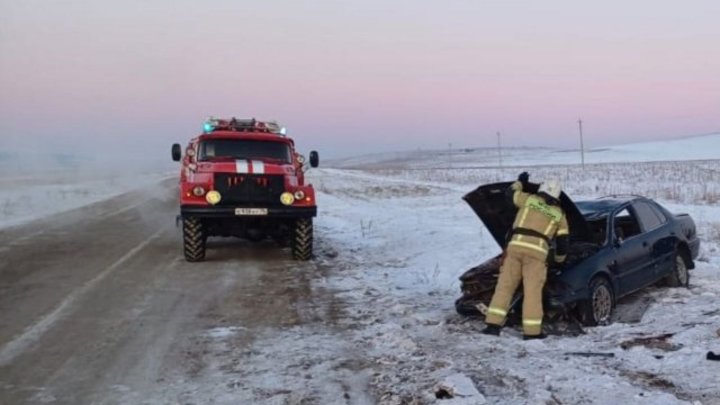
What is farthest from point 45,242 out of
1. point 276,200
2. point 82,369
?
point 82,369

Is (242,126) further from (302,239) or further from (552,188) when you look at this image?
(552,188)

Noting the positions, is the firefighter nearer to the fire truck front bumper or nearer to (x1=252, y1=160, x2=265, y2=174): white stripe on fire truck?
the fire truck front bumper

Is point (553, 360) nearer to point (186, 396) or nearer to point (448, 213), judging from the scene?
point (186, 396)

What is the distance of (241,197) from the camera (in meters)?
12.4

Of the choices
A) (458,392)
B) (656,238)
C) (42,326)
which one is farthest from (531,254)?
(42,326)

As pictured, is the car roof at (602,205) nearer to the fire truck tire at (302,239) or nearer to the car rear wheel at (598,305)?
the car rear wheel at (598,305)

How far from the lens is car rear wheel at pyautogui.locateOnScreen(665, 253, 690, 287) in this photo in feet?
29.6

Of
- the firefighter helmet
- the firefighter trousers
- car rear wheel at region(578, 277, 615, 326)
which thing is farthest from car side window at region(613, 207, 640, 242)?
the firefighter trousers

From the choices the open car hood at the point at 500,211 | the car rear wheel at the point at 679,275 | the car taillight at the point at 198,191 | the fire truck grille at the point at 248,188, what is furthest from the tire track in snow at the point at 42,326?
the car rear wheel at the point at 679,275

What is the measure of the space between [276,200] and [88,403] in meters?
7.49

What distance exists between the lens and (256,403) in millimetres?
5109

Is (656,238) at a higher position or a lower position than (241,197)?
lower

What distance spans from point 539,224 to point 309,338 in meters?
2.64

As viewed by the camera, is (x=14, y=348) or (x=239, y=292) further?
(x=239, y=292)
